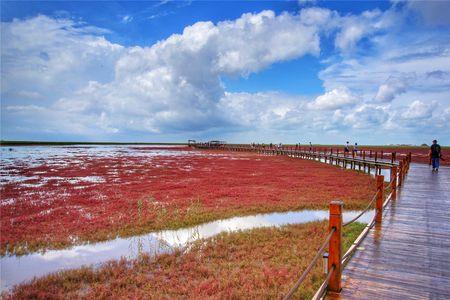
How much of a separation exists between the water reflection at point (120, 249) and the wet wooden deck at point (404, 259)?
4.28 metres

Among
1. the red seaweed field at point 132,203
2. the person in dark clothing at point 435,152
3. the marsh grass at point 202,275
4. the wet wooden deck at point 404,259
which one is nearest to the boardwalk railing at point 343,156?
the person in dark clothing at point 435,152

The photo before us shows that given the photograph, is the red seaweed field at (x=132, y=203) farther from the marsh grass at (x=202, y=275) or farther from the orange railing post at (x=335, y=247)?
the orange railing post at (x=335, y=247)

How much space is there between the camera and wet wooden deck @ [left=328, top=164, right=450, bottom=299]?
5445 millimetres

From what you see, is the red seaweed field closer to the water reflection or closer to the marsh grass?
the water reflection

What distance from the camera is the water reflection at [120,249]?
29.6ft

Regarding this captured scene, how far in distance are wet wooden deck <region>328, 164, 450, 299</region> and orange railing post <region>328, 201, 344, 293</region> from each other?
20 cm

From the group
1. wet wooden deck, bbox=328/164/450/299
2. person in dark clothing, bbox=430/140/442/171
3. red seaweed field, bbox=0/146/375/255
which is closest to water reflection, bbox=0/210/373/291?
red seaweed field, bbox=0/146/375/255

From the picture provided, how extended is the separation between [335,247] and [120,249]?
757 cm

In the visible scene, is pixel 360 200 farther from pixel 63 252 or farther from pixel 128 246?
pixel 63 252

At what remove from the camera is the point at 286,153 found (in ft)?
215

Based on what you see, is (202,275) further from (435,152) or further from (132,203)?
(435,152)

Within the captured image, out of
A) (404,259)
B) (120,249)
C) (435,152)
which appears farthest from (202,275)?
(435,152)

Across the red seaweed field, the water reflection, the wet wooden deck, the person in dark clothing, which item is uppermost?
the person in dark clothing

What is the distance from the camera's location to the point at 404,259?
688 cm
